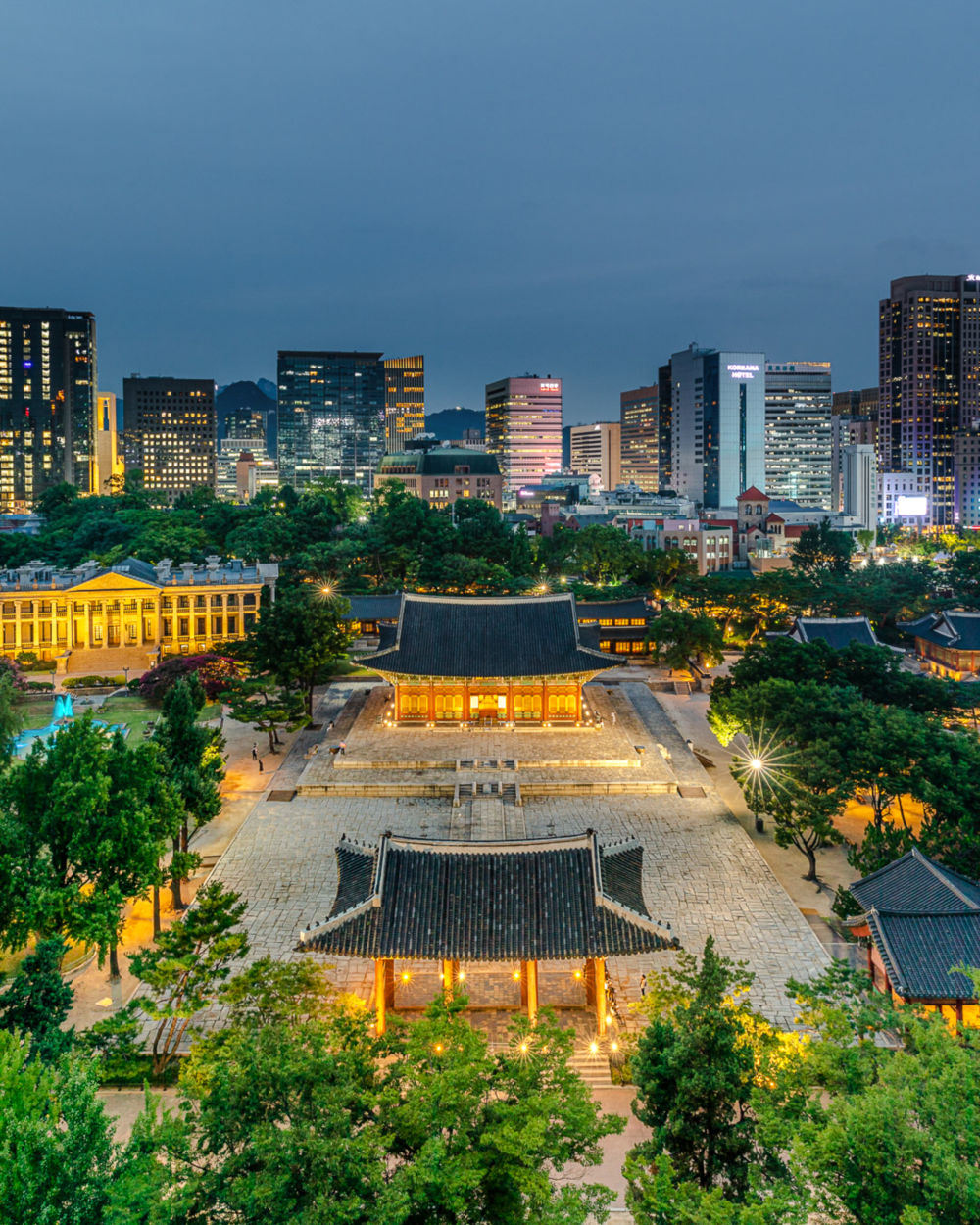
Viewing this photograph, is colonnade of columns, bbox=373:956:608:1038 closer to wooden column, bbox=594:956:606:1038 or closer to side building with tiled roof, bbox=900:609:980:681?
wooden column, bbox=594:956:606:1038

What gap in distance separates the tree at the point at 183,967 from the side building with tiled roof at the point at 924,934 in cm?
1508

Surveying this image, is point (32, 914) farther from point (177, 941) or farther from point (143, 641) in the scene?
point (143, 641)

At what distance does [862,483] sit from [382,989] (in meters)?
150

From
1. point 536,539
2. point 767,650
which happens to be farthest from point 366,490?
point 767,650

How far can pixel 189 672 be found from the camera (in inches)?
1756

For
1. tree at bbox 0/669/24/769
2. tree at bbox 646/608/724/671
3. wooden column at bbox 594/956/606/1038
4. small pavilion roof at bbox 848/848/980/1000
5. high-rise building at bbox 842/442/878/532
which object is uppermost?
high-rise building at bbox 842/442/878/532

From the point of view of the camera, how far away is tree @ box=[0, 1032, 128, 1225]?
32.2ft

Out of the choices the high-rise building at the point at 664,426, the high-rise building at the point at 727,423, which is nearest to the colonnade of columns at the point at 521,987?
the high-rise building at the point at 727,423

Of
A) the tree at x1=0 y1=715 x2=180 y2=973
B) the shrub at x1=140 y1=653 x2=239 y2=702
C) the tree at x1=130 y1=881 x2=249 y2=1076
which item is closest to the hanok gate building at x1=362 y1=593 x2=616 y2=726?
the shrub at x1=140 y1=653 x2=239 y2=702

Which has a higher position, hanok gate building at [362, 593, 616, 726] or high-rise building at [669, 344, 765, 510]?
high-rise building at [669, 344, 765, 510]

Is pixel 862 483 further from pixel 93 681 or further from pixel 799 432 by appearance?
pixel 93 681

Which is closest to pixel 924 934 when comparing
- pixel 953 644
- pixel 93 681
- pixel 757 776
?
pixel 757 776

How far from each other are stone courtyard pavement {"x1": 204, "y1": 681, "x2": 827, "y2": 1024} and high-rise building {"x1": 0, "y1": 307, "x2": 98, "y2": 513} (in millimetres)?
130860

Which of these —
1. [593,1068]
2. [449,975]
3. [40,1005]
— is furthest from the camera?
[449,975]
